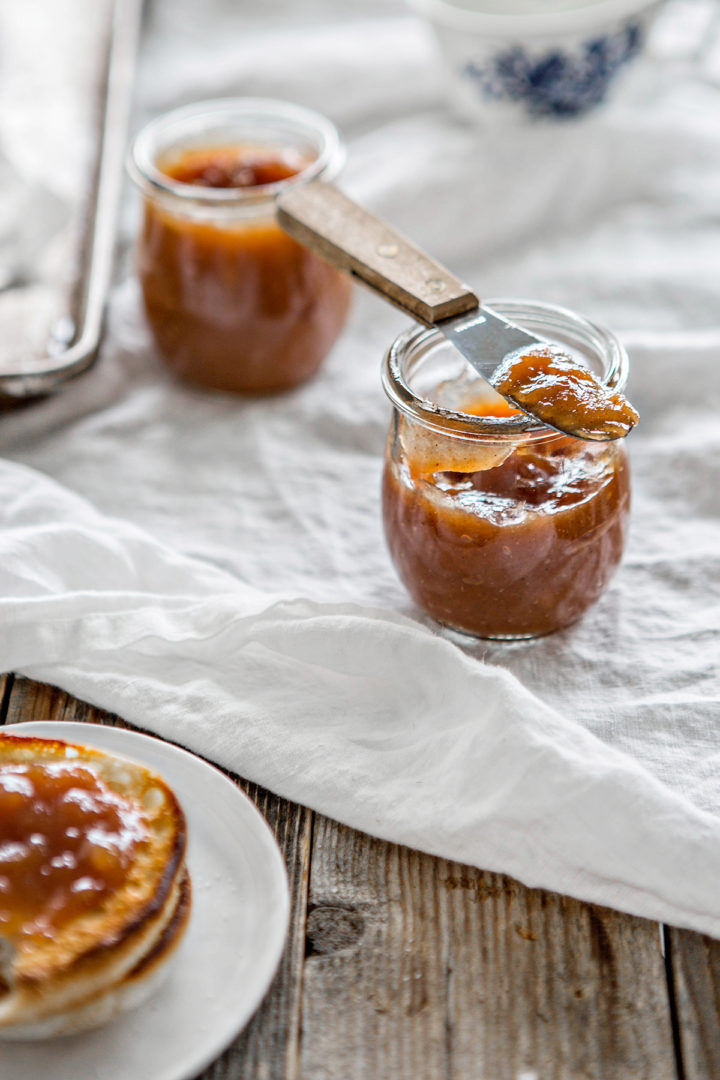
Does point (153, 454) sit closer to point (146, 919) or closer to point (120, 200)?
point (120, 200)

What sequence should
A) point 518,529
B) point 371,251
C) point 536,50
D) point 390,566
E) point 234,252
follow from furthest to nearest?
point 536,50
point 234,252
point 390,566
point 371,251
point 518,529

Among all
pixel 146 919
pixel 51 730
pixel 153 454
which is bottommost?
pixel 153 454

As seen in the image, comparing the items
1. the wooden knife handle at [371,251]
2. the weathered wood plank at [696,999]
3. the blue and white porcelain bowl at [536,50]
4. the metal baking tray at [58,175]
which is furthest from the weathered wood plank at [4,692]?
the blue and white porcelain bowl at [536,50]

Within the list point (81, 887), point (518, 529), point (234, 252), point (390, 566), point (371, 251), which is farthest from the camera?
point (234, 252)

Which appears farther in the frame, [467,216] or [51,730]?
[467,216]

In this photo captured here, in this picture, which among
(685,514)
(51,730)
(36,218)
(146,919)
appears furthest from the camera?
(36,218)

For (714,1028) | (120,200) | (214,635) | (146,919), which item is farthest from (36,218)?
(714,1028)

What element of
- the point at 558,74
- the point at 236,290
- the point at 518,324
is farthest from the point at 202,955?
the point at 558,74

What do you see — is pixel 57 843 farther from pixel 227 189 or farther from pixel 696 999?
pixel 227 189
